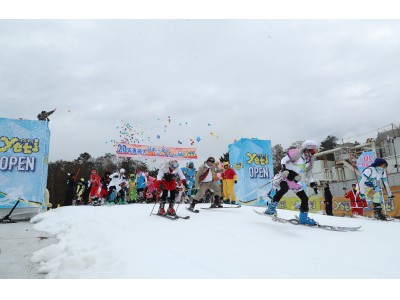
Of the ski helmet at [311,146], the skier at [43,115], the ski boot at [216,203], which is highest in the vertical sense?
the skier at [43,115]

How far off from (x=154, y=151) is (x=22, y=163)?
12.7 metres

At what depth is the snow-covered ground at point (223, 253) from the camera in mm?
3005

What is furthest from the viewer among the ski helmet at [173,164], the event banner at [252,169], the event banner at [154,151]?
the event banner at [154,151]

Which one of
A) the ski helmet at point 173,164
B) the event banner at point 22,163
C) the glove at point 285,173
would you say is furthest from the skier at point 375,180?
the event banner at point 22,163

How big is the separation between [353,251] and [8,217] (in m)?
9.58

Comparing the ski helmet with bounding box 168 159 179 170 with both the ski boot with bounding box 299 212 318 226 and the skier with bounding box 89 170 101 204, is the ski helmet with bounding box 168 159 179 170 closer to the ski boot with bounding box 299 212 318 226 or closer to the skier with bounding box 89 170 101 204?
the ski boot with bounding box 299 212 318 226

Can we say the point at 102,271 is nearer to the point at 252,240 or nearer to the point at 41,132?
the point at 252,240

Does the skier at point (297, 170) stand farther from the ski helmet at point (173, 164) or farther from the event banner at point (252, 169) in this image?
the event banner at point (252, 169)

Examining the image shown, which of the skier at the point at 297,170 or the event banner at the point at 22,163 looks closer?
the skier at the point at 297,170

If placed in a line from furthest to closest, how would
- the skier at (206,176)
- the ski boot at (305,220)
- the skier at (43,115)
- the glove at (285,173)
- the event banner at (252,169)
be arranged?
1. the event banner at (252,169)
2. the skier at (43,115)
3. the skier at (206,176)
4. the glove at (285,173)
5. the ski boot at (305,220)

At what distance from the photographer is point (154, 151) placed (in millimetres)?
21781

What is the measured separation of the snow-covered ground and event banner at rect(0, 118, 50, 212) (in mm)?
4760

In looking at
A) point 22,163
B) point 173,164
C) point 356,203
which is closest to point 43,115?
point 22,163

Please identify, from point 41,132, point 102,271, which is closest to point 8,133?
point 41,132
